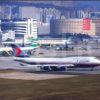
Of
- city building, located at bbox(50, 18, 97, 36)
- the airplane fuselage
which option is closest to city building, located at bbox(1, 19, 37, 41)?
city building, located at bbox(50, 18, 97, 36)

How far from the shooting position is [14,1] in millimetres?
118062

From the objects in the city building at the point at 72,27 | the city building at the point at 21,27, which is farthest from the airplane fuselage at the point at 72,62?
the city building at the point at 21,27

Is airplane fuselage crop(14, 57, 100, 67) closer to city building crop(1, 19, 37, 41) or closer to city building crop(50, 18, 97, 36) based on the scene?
city building crop(50, 18, 97, 36)

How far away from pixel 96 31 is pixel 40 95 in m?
92.0

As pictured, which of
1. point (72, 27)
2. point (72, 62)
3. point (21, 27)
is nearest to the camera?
point (72, 62)

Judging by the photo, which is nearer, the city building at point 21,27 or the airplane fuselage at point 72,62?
the airplane fuselage at point 72,62

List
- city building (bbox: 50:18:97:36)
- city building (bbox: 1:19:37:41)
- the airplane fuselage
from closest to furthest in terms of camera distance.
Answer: the airplane fuselage → city building (bbox: 50:18:97:36) → city building (bbox: 1:19:37:41)

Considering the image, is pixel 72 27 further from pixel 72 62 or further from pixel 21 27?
pixel 72 62

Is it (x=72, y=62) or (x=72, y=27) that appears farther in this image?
(x=72, y=27)

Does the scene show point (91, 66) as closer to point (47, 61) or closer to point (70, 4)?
point (47, 61)

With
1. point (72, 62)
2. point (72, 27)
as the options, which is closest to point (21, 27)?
point (72, 27)

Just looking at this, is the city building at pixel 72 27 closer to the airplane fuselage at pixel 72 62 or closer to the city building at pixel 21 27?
the city building at pixel 21 27

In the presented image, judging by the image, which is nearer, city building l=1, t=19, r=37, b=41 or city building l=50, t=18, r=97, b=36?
city building l=50, t=18, r=97, b=36

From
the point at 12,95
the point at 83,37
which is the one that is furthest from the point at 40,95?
the point at 83,37
